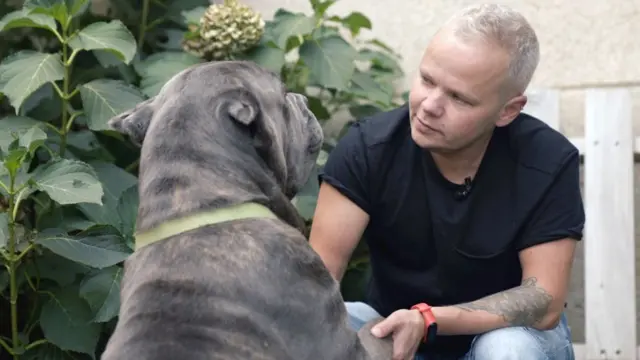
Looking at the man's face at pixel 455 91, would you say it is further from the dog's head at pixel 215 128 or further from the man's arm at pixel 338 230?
the dog's head at pixel 215 128

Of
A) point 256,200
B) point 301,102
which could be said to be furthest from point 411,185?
point 256,200

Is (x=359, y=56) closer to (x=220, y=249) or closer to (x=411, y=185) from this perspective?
(x=411, y=185)

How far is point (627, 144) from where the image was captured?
3453mm

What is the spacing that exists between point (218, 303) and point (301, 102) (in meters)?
0.68

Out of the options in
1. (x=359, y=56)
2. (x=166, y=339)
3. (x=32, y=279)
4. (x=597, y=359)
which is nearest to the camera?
(x=166, y=339)

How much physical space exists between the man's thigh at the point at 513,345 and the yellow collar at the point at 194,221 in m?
0.75

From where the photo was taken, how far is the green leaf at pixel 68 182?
8.90ft

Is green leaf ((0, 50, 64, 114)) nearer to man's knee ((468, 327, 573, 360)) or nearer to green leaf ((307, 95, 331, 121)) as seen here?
green leaf ((307, 95, 331, 121))

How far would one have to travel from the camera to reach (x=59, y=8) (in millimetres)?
3104

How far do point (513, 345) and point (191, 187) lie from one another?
909 mm

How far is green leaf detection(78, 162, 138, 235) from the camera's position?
304cm

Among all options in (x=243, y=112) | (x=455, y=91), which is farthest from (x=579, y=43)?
(x=243, y=112)

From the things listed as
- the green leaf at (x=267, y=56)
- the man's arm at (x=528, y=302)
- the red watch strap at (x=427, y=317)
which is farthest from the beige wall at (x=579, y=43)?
the red watch strap at (x=427, y=317)

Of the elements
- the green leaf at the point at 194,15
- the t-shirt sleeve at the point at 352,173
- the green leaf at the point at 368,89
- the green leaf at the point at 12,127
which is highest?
the t-shirt sleeve at the point at 352,173
